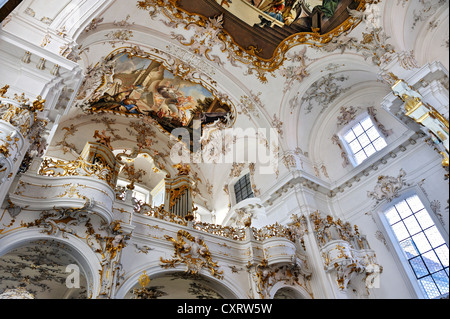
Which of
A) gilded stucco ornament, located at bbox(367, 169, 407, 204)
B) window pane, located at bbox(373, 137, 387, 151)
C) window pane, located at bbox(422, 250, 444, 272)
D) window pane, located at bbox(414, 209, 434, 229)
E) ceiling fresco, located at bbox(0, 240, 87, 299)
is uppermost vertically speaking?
window pane, located at bbox(373, 137, 387, 151)

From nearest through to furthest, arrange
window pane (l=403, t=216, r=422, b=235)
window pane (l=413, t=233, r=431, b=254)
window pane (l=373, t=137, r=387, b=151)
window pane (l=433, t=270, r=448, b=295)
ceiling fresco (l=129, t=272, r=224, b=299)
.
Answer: window pane (l=433, t=270, r=448, b=295), ceiling fresco (l=129, t=272, r=224, b=299), window pane (l=413, t=233, r=431, b=254), window pane (l=403, t=216, r=422, b=235), window pane (l=373, t=137, r=387, b=151)

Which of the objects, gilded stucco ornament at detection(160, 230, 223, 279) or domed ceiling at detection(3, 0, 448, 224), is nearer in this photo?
gilded stucco ornament at detection(160, 230, 223, 279)

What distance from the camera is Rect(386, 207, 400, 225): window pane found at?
31.8 ft

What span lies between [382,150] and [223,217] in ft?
22.0

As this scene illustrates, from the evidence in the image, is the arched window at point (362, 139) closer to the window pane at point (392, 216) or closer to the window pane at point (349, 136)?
the window pane at point (349, 136)

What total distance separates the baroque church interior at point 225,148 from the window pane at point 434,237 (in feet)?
0.15

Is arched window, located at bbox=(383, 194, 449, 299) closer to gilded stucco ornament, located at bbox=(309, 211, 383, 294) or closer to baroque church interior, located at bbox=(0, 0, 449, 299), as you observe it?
baroque church interior, located at bbox=(0, 0, 449, 299)

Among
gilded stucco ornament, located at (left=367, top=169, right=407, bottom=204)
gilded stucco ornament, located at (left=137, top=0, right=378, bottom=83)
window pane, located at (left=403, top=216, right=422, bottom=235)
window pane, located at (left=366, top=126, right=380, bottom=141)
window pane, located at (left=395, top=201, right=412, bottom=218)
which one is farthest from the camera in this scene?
window pane, located at (left=366, top=126, right=380, bottom=141)

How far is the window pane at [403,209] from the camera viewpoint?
374 inches

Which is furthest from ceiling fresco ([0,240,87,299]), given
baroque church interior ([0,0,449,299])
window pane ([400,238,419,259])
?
window pane ([400,238,419,259])

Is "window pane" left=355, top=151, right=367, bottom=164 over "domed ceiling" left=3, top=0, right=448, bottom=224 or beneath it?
beneath

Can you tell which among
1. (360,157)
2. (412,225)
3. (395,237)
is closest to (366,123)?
(360,157)

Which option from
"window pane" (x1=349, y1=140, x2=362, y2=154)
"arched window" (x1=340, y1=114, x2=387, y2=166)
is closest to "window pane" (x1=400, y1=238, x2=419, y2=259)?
"arched window" (x1=340, y1=114, x2=387, y2=166)

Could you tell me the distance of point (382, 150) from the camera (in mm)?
10672
